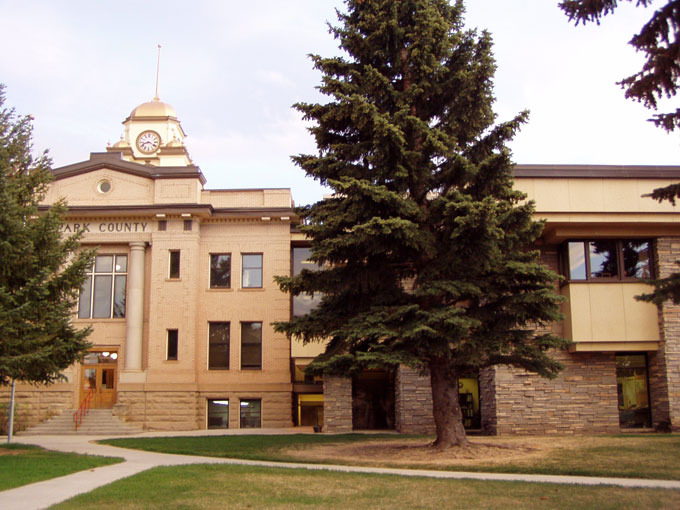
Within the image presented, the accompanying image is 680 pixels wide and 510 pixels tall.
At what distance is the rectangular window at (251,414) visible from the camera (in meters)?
29.5

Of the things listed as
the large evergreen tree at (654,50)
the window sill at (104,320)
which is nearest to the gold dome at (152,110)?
the window sill at (104,320)

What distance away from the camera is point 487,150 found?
1716cm

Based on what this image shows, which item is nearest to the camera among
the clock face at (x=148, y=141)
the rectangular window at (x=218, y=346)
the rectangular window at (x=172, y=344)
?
the rectangular window at (x=172, y=344)

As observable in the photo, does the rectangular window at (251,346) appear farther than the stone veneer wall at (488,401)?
Yes

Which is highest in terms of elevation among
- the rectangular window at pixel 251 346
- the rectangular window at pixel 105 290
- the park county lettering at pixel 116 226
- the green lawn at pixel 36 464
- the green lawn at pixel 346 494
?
the park county lettering at pixel 116 226

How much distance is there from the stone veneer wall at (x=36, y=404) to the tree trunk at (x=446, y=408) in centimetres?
1807

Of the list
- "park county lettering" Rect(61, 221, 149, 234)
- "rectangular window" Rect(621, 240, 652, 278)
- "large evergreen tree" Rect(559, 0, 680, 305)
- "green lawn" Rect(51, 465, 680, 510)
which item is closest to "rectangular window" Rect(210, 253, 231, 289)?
"park county lettering" Rect(61, 221, 149, 234)

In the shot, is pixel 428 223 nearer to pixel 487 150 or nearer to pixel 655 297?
pixel 487 150

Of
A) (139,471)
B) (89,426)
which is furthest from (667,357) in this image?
(89,426)

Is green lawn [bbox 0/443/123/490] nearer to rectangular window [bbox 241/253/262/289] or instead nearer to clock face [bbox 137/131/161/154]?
rectangular window [bbox 241/253/262/289]

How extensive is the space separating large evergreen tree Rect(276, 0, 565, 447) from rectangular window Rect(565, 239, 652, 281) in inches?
294

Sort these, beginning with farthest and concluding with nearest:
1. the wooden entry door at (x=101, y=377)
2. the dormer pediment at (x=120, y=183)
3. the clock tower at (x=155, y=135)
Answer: the clock tower at (x=155, y=135) → the dormer pediment at (x=120, y=183) → the wooden entry door at (x=101, y=377)

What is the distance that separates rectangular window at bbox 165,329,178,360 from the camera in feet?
96.6

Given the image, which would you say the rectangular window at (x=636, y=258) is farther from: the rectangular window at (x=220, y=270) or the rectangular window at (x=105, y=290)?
the rectangular window at (x=105, y=290)
